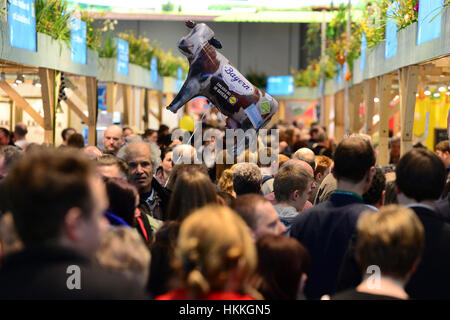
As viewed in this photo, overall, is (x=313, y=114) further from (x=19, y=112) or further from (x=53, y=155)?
(x=53, y=155)

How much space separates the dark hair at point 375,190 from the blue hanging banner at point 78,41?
7623mm

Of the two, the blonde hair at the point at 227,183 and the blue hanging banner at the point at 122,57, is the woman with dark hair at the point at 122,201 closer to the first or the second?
the blonde hair at the point at 227,183

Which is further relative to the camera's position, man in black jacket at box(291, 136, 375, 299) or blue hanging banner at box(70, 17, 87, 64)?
blue hanging banner at box(70, 17, 87, 64)

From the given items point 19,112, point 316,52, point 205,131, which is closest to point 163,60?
point 19,112

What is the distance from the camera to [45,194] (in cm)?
209

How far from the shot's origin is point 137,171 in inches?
216

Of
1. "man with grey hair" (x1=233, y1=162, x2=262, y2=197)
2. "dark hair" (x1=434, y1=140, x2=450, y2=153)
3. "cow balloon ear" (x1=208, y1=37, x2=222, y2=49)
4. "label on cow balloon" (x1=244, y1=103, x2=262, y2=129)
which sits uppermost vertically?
"cow balloon ear" (x1=208, y1=37, x2=222, y2=49)

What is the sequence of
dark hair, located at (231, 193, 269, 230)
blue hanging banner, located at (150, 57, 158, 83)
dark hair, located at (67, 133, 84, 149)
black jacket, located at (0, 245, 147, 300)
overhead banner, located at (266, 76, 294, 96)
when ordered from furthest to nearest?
overhead banner, located at (266, 76, 294, 96)
blue hanging banner, located at (150, 57, 158, 83)
dark hair, located at (67, 133, 84, 149)
dark hair, located at (231, 193, 269, 230)
black jacket, located at (0, 245, 147, 300)

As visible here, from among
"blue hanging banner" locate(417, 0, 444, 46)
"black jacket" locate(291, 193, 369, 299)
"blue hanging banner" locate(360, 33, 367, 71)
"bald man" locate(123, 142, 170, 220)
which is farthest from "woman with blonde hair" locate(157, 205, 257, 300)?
"blue hanging banner" locate(360, 33, 367, 71)

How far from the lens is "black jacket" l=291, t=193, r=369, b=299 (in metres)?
3.56

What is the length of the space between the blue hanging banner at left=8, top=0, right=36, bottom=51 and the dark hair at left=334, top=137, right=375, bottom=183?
543 cm

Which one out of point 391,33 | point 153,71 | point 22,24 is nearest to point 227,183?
point 22,24

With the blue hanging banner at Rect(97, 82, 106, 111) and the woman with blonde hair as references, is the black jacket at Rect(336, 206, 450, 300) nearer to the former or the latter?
the woman with blonde hair

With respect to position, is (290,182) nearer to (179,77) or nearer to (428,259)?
(428,259)
